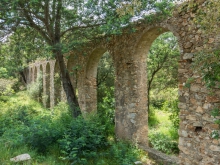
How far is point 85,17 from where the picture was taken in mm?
6250

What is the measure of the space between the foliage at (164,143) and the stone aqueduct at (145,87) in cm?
100

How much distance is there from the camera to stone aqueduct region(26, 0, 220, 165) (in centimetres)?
377

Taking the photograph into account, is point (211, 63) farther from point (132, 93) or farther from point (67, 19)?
point (67, 19)

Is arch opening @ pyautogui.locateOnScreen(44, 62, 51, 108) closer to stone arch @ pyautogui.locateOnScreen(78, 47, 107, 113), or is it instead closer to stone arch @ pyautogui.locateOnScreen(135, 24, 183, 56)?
stone arch @ pyautogui.locateOnScreen(78, 47, 107, 113)

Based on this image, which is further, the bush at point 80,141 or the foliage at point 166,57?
the foliage at point 166,57

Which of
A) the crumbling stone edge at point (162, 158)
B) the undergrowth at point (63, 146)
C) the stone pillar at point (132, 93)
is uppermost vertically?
the stone pillar at point (132, 93)

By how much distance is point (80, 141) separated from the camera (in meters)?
4.83

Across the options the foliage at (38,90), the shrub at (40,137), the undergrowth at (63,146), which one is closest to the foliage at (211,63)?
the undergrowth at (63,146)

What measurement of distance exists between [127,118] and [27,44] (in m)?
4.05

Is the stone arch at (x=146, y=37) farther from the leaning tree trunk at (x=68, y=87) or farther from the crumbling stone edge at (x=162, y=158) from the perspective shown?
the crumbling stone edge at (x=162, y=158)

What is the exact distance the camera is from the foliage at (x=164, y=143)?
7130 mm

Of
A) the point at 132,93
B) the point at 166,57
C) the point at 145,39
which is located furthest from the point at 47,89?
the point at 145,39

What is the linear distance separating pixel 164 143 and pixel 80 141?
3.71m

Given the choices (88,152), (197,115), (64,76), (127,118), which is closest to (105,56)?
(64,76)
